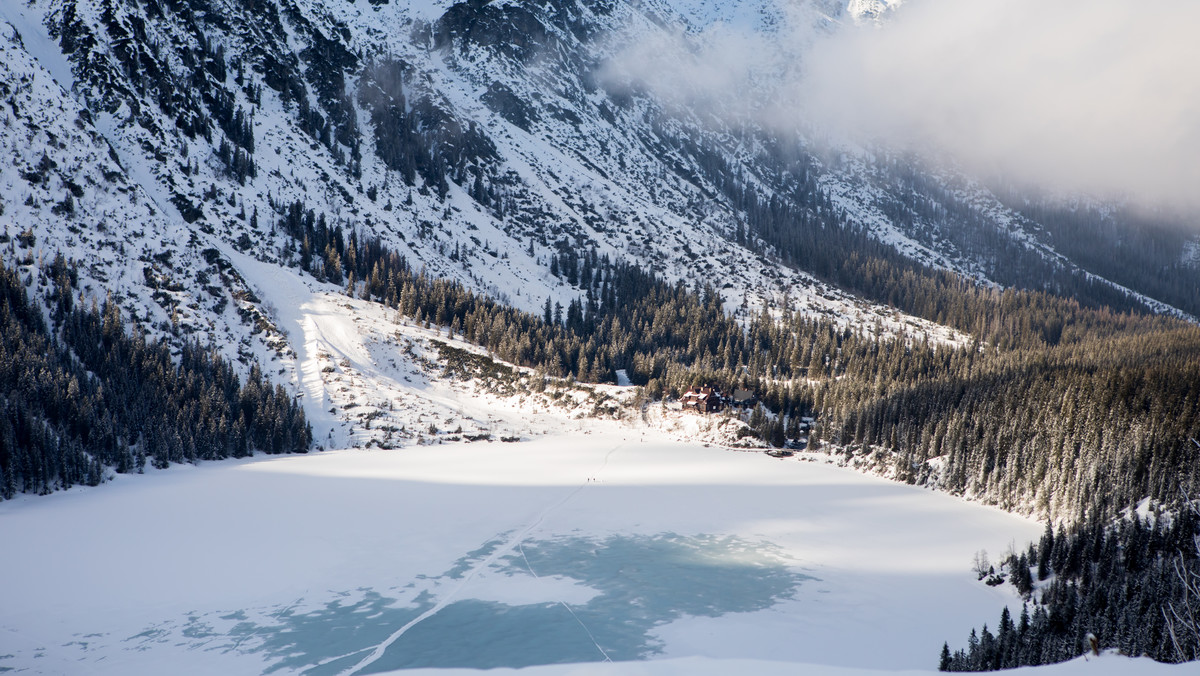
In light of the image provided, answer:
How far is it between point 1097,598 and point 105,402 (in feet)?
308

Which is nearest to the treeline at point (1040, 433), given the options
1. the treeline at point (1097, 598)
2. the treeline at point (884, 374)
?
the treeline at point (884, 374)

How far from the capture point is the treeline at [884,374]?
2628 inches

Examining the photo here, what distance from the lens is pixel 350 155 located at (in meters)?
186

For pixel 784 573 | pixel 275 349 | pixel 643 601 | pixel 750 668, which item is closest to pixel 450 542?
pixel 643 601

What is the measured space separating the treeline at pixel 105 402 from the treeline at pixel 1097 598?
77020 mm

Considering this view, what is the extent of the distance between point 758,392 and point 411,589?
8627cm

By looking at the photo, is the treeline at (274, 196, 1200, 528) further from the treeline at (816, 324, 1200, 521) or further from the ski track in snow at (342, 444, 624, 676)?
the ski track in snow at (342, 444, 624, 676)

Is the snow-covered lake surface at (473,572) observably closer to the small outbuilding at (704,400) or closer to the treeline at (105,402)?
the treeline at (105,402)

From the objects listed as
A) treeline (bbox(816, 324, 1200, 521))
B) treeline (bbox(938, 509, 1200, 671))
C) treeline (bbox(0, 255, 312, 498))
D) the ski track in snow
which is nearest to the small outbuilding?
treeline (bbox(816, 324, 1200, 521))

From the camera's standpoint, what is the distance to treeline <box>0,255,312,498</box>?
217 ft

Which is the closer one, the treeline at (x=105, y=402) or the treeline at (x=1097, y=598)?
the treeline at (x=1097, y=598)

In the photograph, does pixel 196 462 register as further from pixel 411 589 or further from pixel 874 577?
pixel 874 577

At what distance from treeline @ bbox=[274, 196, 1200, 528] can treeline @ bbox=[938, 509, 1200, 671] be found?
706 cm

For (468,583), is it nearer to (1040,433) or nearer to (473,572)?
(473,572)
